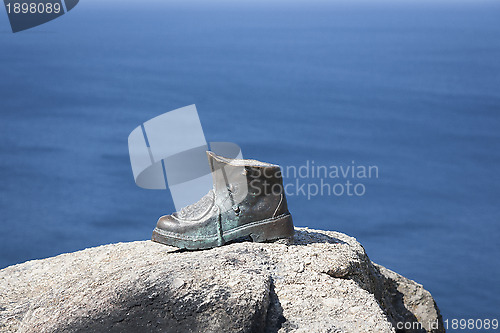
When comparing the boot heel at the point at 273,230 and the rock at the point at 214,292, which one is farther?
the boot heel at the point at 273,230

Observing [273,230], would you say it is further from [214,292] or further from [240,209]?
[214,292]

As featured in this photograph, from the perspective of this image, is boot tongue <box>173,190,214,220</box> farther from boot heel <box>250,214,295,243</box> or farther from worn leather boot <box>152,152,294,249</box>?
boot heel <box>250,214,295,243</box>

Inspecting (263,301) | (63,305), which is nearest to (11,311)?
(63,305)

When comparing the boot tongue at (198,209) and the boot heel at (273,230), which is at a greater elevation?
the boot tongue at (198,209)

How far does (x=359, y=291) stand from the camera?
7.25 feet

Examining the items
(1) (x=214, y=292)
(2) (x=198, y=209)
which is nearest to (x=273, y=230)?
(2) (x=198, y=209)

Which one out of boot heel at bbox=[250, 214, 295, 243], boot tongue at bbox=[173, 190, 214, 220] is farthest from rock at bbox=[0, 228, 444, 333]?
boot tongue at bbox=[173, 190, 214, 220]

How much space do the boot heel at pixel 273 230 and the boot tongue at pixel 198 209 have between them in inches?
7.9

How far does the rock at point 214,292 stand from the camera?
1918mm

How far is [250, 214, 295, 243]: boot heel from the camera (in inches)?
94.5

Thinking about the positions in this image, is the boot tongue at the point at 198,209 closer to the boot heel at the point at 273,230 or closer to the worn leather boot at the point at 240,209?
the worn leather boot at the point at 240,209

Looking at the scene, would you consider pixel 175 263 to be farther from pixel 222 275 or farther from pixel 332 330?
pixel 332 330

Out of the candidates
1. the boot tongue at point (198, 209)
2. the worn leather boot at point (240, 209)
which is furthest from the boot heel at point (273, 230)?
the boot tongue at point (198, 209)

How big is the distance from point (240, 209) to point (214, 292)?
496mm
